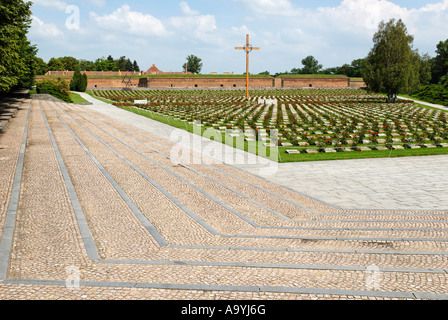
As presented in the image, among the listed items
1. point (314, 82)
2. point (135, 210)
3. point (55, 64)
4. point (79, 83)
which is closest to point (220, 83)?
point (314, 82)

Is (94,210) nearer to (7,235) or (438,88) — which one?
(7,235)

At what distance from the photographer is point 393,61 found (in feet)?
129

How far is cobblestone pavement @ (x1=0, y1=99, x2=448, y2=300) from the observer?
4.26m

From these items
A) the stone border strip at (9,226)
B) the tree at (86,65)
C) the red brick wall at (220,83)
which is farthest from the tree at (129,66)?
the stone border strip at (9,226)

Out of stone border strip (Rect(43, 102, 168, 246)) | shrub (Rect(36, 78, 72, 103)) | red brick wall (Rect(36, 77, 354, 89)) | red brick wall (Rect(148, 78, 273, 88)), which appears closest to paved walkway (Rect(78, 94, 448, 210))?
stone border strip (Rect(43, 102, 168, 246))

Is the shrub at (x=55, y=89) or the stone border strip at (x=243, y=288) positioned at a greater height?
the shrub at (x=55, y=89)

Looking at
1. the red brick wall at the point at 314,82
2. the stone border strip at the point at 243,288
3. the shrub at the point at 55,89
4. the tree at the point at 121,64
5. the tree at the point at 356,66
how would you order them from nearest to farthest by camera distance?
1. the stone border strip at the point at 243,288
2. the shrub at the point at 55,89
3. the red brick wall at the point at 314,82
4. the tree at the point at 356,66
5. the tree at the point at 121,64

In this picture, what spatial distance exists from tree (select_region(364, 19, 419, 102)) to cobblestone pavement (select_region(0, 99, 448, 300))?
3332cm

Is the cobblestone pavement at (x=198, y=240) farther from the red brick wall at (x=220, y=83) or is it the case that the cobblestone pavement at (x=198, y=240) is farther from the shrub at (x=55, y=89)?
the red brick wall at (x=220, y=83)

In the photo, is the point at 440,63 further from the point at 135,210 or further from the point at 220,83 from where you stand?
the point at 135,210

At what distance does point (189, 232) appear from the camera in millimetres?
6344

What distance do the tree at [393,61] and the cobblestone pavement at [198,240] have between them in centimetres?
3332

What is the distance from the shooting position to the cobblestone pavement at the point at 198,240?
426 cm
